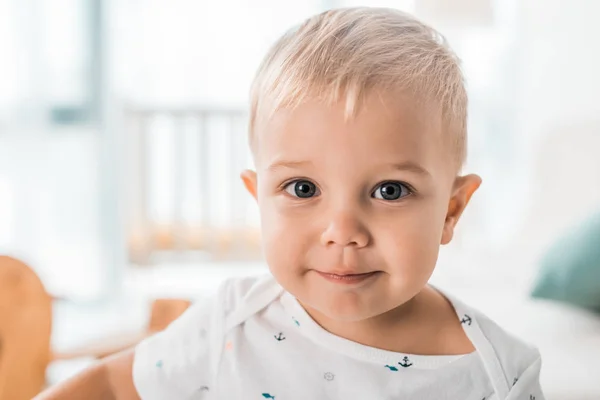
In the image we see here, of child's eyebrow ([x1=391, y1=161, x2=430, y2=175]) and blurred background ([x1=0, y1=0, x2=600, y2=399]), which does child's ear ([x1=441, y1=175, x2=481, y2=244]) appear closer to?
child's eyebrow ([x1=391, y1=161, x2=430, y2=175])

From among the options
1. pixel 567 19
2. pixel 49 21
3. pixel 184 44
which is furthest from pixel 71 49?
pixel 567 19

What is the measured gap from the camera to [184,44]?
13.7 feet

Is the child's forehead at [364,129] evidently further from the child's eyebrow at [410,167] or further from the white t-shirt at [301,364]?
the white t-shirt at [301,364]

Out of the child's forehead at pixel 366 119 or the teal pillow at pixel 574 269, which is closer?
the child's forehead at pixel 366 119

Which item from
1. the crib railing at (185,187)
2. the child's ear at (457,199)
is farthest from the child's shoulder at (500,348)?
the crib railing at (185,187)

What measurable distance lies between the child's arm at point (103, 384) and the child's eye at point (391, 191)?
40cm

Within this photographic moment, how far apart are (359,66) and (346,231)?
0.18 metres

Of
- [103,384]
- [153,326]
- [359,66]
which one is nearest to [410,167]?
[359,66]

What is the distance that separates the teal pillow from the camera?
1848mm

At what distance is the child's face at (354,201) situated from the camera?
0.83m

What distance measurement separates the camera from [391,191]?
857 mm

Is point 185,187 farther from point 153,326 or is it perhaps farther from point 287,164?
point 287,164

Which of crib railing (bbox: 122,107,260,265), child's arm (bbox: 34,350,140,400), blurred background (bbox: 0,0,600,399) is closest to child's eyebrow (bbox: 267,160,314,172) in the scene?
child's arm (bbox: 34,350,140,400)

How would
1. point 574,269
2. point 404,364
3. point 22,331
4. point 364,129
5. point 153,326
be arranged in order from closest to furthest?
point 364,129 < point 404,364 < point 22,331 < point 153,326 < point 574,269
